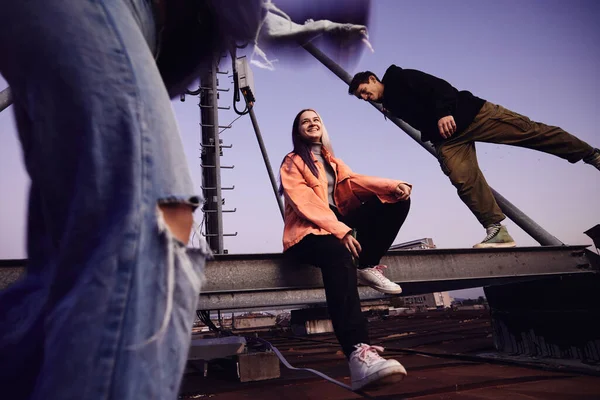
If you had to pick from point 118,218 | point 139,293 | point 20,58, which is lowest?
point 139,293

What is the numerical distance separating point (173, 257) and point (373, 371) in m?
1.47

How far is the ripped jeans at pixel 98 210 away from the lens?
50 centimetres

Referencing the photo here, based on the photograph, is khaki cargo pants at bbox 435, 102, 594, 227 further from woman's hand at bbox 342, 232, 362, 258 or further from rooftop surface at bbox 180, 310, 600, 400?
woman's hand at bbox 342, 232, 362, 258

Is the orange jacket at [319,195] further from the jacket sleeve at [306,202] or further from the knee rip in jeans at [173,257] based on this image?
the knee rip in jeans at [173,257]

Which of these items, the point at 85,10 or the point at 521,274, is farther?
the point at 521,274

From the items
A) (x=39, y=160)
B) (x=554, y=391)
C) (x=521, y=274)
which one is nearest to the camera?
(x=39, y=160)

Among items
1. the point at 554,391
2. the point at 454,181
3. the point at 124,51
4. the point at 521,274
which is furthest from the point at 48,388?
the point at 454,181

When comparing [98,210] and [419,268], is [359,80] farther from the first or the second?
[98,210]

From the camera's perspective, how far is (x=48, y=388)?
1.56ft

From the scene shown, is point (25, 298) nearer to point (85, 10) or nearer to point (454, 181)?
point (85, 10)

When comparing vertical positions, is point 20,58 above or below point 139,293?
above

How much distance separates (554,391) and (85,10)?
2637mm

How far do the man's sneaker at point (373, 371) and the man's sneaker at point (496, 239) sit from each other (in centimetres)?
175

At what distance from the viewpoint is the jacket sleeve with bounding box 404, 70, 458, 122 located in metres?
3.71
